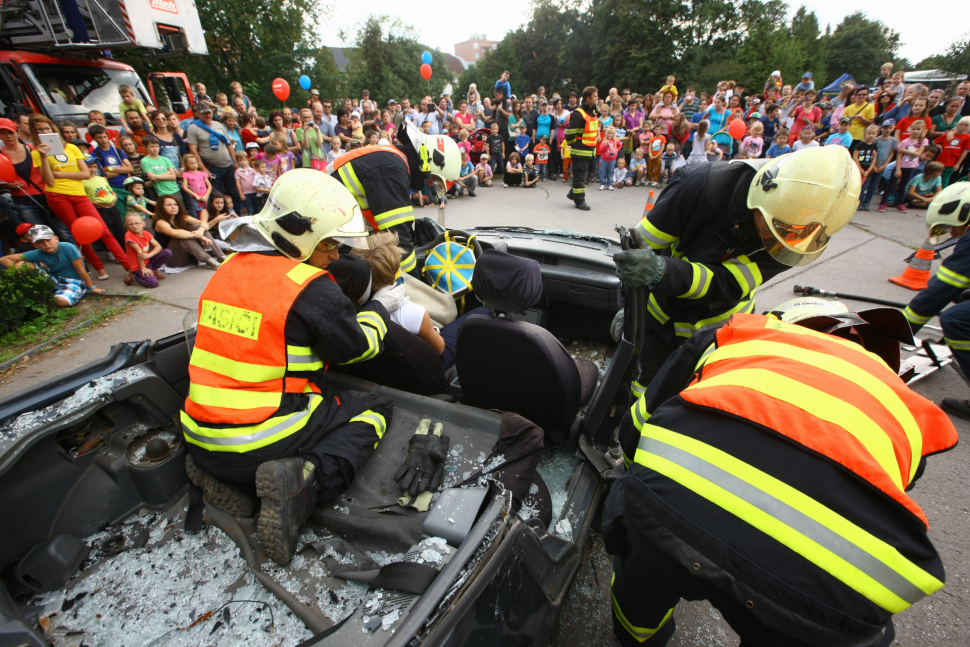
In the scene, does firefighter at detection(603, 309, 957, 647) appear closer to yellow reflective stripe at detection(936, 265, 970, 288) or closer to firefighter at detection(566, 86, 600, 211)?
yellow reflective stripe at detection(936, 265, 970, 288)

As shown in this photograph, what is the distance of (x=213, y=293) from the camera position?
175 centimetres

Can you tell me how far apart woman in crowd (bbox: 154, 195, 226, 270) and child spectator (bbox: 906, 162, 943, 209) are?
11927mm

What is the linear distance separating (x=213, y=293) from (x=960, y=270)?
15.1 ft

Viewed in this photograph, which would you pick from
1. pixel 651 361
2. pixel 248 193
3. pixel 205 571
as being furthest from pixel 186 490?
pixel 248 193

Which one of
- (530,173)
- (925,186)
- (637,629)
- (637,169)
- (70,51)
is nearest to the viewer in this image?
(637,629)

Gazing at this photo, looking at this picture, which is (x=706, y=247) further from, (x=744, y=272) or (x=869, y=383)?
(x=869, y=383)

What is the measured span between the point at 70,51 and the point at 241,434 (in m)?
11.1

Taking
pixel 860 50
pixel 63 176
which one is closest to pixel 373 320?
pixel 63 176

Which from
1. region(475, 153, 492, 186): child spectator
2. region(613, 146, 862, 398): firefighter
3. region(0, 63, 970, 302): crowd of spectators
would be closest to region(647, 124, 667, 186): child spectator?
region(0, 63, 970, 302): crowd of spectators

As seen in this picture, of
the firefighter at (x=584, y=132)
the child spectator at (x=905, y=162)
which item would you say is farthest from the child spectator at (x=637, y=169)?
the child spectator at (x=905, y=162)

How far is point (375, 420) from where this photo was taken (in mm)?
1973

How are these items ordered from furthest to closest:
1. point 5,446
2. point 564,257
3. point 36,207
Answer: point 36,207 < point 564,257 < point 5,446

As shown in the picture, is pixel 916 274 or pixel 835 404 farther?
pixel 916 274

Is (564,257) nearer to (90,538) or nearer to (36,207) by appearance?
(90,538)
